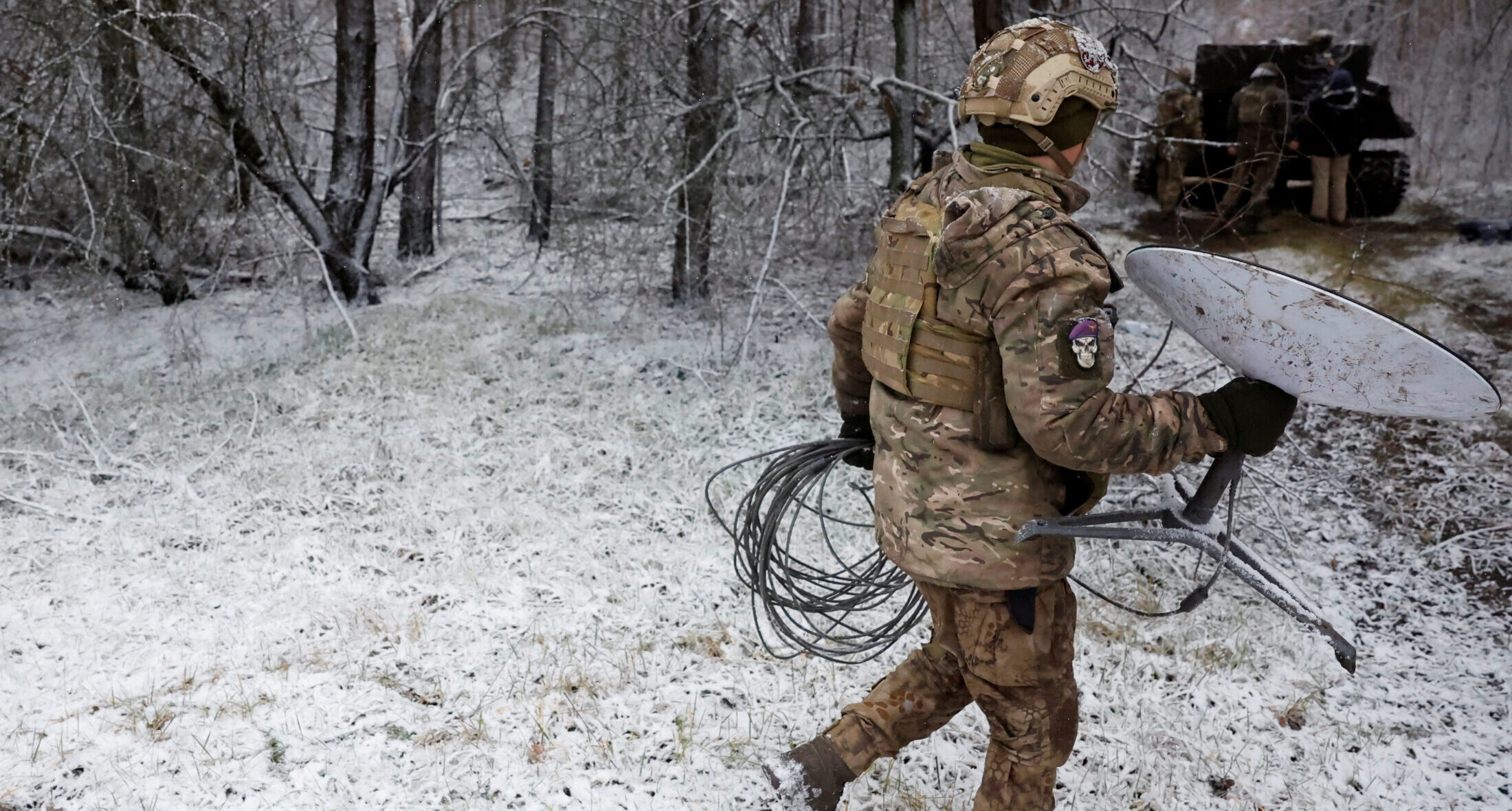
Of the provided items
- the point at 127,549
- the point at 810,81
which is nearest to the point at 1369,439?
the point at 810,81

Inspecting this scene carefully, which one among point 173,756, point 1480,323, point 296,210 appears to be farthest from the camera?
point 296,210

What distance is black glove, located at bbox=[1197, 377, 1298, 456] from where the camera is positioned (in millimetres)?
2191

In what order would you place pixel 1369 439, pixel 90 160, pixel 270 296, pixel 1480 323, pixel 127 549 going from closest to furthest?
pixel 127 549, pixel 1369 439, pixel 1480 323, pixel 90 160, pixel 270 296

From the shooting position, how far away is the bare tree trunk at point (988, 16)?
611cm

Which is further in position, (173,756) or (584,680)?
(584,680)

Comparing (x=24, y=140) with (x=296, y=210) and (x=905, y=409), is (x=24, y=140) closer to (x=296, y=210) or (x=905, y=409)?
(x=296, y=210)

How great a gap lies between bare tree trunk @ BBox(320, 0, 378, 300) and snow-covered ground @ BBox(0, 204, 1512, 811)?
6.66 feet

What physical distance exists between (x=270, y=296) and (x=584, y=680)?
24.5 feet

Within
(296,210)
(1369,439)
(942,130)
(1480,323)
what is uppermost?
(942,130)

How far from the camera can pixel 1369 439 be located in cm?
632

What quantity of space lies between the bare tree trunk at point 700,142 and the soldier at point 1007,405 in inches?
217

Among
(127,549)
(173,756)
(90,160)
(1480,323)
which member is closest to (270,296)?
(90,160)

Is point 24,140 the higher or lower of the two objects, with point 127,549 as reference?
higher

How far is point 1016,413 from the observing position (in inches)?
87.7
